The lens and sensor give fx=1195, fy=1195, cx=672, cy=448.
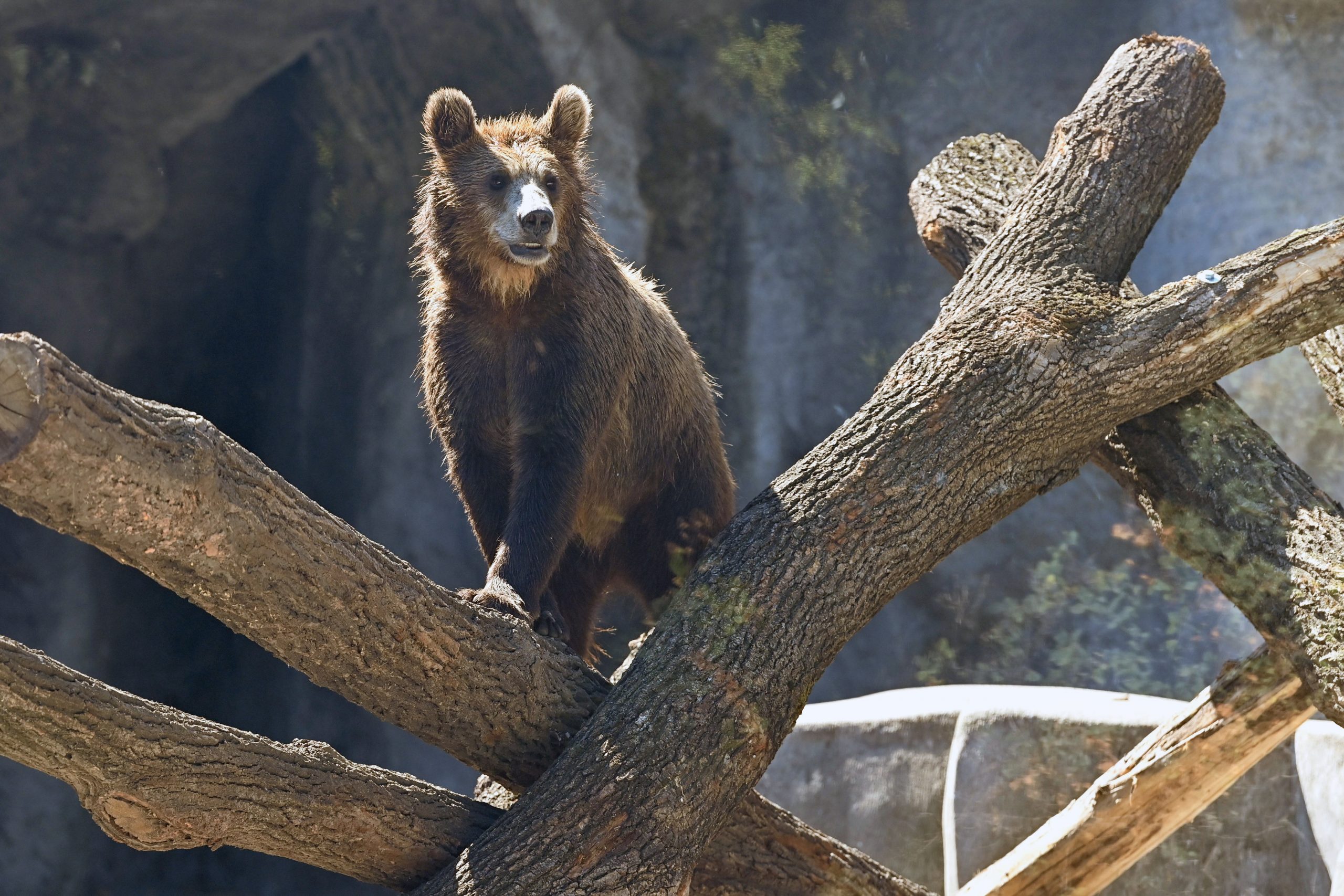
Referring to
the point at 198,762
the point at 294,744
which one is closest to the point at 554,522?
the point at 294,744

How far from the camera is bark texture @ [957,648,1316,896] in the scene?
12.4 feet

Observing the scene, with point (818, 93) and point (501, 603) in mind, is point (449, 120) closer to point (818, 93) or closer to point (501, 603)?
point (501, 603)

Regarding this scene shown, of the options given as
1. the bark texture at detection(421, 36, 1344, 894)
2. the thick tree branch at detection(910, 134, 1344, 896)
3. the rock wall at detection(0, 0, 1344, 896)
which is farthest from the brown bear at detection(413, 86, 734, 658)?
the rock wall at detection(0, 0, 1344, 896)

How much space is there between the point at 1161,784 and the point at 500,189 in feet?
9.87

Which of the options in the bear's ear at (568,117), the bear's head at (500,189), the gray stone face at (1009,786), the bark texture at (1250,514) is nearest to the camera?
the bark texture at (1250,514)

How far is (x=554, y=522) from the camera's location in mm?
3891

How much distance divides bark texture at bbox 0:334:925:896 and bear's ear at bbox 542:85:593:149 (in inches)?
79.5

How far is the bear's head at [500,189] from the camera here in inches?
161

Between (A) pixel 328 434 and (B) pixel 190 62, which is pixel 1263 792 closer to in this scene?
(A) pixel 328 434

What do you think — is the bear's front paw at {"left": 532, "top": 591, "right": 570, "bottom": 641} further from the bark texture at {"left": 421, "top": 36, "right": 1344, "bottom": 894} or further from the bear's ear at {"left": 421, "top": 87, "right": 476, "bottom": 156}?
the bear's ear at {"left": 421, "top": 87, "right": 476, "bottom": 156}

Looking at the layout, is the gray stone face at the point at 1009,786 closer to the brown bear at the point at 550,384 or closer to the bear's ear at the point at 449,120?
the brown bear at the point at 550,384

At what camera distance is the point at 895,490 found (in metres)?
3.45

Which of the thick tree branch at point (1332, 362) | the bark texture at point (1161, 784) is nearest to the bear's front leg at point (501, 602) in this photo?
the bark texture at point (1161, 784)

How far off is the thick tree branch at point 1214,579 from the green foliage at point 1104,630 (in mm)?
3984
